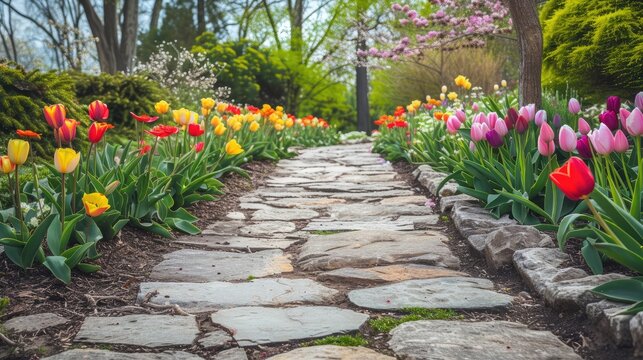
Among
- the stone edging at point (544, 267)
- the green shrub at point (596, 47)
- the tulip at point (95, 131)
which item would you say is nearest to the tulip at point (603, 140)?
the stone edging at point (544, 267)

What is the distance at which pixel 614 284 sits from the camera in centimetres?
190

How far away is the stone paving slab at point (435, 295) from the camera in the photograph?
2346mm

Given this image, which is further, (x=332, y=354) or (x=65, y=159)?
(x=65, y=159)

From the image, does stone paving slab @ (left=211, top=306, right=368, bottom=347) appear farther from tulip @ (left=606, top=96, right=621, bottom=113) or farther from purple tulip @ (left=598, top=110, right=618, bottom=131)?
tulip @ (left=606, top=96, right=621, bottom=113)

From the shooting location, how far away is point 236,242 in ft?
11.6

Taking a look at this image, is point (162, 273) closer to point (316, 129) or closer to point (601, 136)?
point (601, 136)

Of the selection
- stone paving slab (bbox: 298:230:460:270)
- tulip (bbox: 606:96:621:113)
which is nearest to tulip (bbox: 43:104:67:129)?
stone paving slab (bbox: 298:230:460:270)

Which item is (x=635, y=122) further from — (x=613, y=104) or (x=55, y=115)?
(x=55, y=115)

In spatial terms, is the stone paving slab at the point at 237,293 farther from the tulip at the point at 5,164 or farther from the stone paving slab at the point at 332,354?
the tulip at the point at 5,164

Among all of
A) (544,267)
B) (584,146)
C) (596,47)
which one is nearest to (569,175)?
(544,267)

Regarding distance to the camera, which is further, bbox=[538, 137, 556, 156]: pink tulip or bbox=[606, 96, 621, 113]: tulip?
bbox=[606, 96, 621, 113]: tulip

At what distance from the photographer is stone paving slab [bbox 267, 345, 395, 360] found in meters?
1.84

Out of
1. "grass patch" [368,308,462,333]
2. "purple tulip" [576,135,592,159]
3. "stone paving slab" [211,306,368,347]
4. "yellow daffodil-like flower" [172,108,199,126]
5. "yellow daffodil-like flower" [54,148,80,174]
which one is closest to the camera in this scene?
"stone paving slab" [211,306,368,347]

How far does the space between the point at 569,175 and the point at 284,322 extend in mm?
1073
